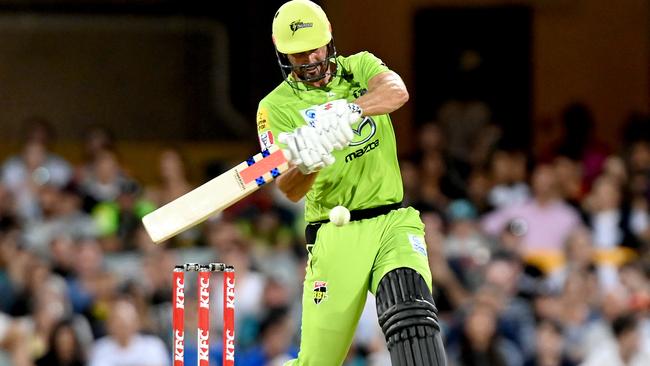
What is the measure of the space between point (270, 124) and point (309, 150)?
523 millimetres

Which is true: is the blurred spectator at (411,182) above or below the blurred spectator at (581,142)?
below

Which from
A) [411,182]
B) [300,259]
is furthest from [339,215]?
[411,182]

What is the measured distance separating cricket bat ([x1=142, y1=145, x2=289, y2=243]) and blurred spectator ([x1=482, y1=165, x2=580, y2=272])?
16.4ft

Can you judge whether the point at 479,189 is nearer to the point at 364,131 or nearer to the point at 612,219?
the point at 612,219

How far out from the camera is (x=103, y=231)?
10.6 metres

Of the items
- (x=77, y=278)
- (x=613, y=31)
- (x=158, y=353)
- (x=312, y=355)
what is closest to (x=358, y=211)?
(x=312, y=355)

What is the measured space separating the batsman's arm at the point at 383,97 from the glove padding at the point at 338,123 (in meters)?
0.09

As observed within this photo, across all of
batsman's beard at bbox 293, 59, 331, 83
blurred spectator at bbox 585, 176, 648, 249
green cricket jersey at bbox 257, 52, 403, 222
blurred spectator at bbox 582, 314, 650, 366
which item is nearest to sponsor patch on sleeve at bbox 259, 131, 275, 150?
green cricket jersey at bbox 257, 52, 403, 222

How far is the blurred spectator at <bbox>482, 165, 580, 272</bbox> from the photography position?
10.9 metres

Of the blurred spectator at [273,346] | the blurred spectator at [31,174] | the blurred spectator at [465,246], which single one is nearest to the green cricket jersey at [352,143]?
the blurred spectator at [273,346]

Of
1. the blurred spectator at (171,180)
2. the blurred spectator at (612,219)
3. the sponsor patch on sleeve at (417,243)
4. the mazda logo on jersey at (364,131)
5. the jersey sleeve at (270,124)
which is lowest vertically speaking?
the sponsor patch on sleeve at (417,243)

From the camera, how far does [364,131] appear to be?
650 centimetres

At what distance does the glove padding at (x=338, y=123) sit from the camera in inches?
238

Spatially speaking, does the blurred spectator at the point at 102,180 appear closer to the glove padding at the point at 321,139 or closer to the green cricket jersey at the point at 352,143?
the green cricket jersey at the point at 352,143
